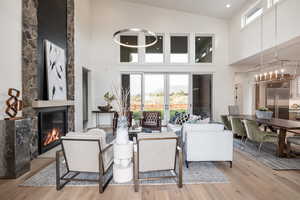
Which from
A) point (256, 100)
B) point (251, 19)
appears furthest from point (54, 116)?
point (256, 100)

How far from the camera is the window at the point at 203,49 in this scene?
24.2 ft

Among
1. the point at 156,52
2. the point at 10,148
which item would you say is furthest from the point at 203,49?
the point at 10,148

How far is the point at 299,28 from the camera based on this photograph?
3.77 m

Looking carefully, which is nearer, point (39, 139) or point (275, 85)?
point (39, 139)

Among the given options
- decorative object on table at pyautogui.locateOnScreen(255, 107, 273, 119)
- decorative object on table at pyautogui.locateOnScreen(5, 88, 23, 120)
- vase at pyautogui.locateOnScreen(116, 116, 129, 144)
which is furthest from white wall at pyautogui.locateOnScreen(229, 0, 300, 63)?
decorative object on table at pyautogui.locateOnScreen(5, 88, 23, 120)

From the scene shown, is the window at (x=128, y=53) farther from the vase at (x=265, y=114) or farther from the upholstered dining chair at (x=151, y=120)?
the vase at (x=265, y=114)

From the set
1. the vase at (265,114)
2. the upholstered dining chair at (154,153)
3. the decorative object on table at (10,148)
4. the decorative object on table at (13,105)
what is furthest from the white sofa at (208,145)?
the decorative object on table at (13,105)

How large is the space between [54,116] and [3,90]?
181 centimetres

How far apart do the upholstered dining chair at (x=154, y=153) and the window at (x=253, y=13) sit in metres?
5.41

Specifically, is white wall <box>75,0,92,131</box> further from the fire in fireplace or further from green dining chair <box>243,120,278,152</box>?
green dining chair <box>243,120,278,152</box>

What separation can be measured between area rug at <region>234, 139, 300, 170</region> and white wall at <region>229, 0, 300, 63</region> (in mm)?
2881

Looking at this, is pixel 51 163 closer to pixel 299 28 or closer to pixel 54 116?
pixel 54 116

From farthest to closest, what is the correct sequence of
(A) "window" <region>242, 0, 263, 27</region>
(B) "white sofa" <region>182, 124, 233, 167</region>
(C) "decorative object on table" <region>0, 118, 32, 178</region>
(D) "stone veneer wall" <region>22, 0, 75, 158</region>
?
(A) "window" <region>242, 0, 263, 27</region>, (D) "stone veneer wall" <region>22, 0, 75, 158</region>, (B) "white sofa" <region>182, 124, 233, 167</region>, (C) "decorative object on table" <region>0, 118, 32, 178</region>

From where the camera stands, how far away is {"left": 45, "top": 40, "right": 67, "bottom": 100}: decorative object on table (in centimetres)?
417
